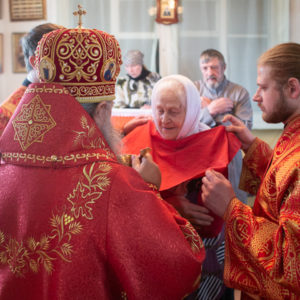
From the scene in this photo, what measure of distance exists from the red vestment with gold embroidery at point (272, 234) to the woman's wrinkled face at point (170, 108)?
78 cm

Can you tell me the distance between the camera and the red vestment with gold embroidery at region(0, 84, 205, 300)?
4.22ft

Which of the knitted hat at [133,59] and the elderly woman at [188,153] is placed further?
the knitted hat at [133,59]

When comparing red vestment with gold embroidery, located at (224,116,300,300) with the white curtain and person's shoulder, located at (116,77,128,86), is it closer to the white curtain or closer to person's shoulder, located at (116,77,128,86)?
person's shoulder, located at (116,77,128,86)

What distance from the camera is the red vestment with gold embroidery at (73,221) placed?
1.29 metres

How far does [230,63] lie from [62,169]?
5468 millimetres

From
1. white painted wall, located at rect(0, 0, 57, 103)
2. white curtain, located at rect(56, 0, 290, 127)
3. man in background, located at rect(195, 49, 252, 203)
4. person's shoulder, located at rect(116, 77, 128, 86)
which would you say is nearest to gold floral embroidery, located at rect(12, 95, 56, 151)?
man in background, located at rect(195, 49, 252, 203)

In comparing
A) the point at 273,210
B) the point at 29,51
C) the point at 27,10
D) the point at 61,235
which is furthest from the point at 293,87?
the point at 27,10

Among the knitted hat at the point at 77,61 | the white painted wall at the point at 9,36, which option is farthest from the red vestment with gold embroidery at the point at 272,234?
the white painted wall at the point at 9,36

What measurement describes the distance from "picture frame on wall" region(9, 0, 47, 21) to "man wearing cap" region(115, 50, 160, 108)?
6.11 feet

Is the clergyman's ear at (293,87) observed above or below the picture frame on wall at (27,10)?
below

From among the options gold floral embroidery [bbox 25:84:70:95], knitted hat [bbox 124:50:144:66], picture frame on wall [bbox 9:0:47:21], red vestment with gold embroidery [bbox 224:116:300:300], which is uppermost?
picture frame on wall [bbox 9:0:47:21]

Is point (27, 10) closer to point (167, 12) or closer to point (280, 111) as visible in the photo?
point (167, 12)

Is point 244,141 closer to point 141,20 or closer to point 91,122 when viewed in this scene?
point 91,122

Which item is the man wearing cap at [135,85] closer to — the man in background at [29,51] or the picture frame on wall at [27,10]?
the picture frame on wall at [27,10]
